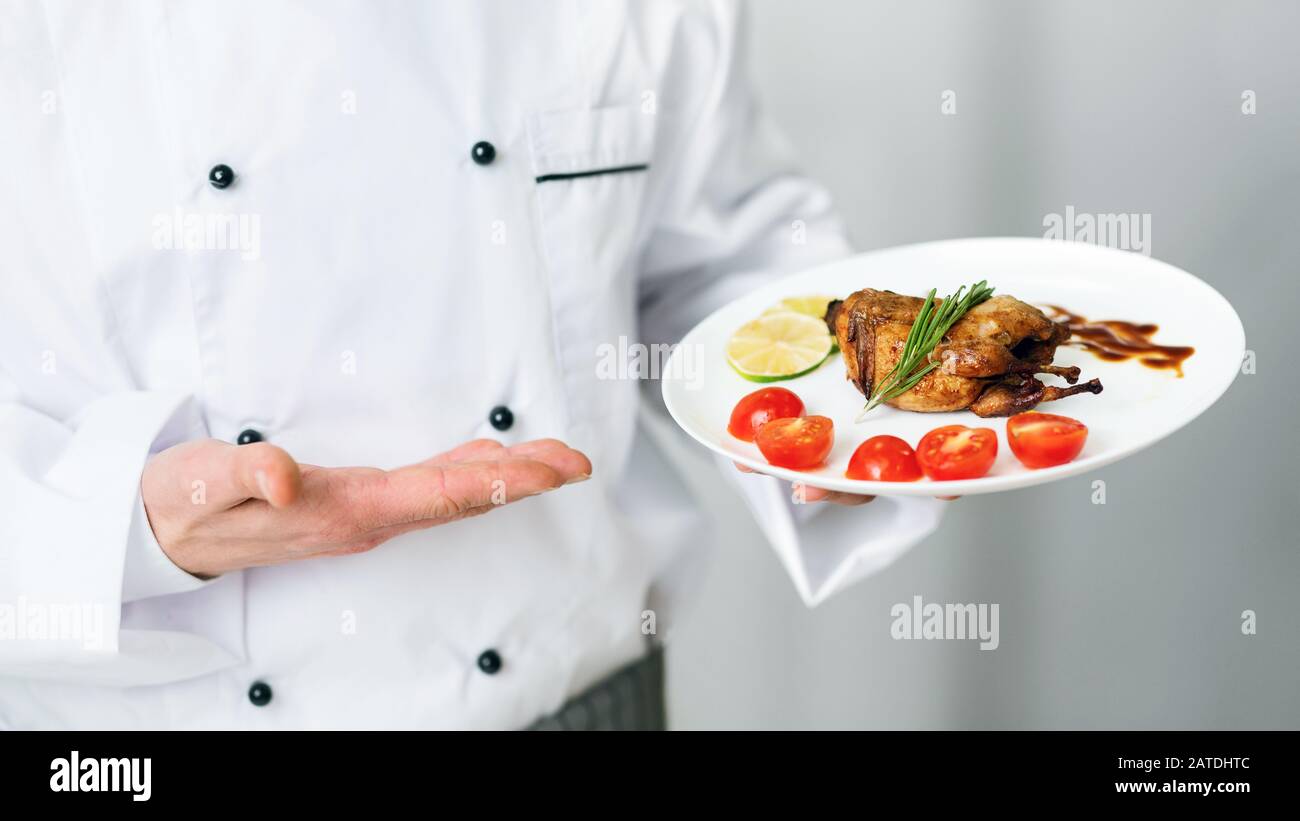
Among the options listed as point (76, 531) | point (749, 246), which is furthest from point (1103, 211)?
point (76, 531)

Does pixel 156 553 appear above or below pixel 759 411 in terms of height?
below

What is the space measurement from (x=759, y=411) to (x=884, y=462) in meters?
0.13

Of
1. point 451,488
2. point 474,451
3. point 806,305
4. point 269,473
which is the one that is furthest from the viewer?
point 806,305

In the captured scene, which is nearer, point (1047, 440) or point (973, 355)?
point (1047, 440)

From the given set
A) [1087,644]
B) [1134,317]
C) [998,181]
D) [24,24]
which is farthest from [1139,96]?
[24,24]

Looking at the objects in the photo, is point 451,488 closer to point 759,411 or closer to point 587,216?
point 759,411

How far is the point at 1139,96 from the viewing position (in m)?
1.56

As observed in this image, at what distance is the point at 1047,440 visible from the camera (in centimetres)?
86

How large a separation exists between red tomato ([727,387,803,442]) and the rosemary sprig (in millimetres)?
69

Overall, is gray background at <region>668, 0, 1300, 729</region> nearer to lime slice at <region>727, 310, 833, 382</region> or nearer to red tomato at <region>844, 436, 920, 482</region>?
lime slice at <region>727, 310, 833, 382</region>

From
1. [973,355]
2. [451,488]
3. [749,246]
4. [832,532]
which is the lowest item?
[832,532]

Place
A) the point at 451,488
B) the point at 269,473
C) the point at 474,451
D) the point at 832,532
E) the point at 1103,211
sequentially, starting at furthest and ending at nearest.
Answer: the point at 1103,211 → the point at 832,532 → the point at 474,451 → the point at 451,488 → the point at 269,473
